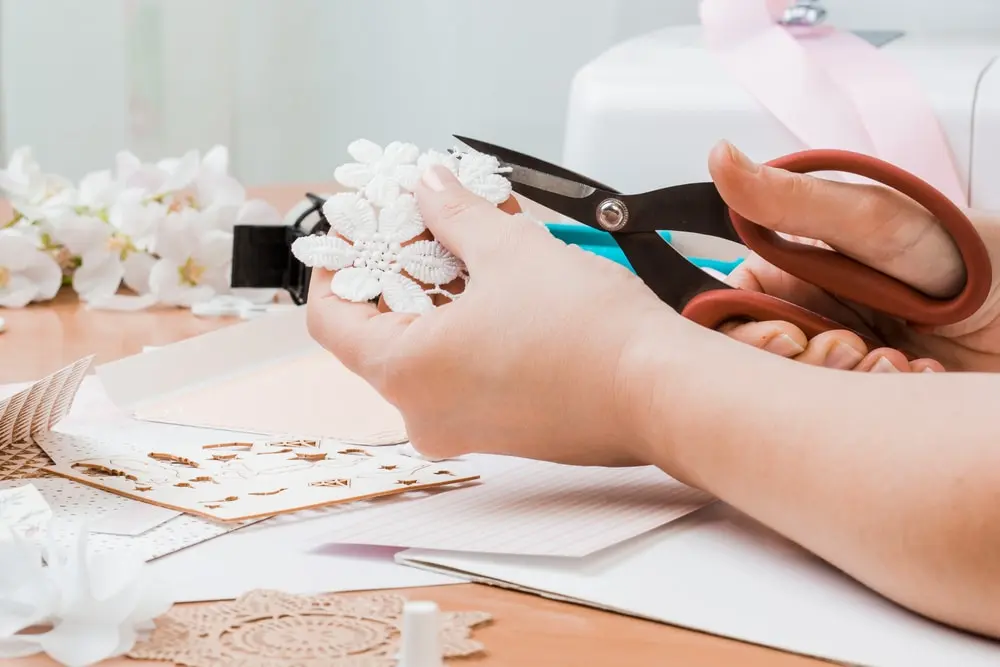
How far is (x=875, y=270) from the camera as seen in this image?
539 millimetres

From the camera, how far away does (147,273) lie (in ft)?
3.20

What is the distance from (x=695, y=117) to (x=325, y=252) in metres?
0.45

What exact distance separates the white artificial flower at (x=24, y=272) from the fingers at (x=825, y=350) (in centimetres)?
64

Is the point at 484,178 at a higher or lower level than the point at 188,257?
higher

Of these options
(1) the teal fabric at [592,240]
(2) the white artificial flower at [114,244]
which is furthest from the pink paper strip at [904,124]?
(2) the white artificial flower at [114,244]

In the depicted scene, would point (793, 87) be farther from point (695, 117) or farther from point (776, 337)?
point (776, 337)

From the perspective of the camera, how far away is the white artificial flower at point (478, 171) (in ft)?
1.90

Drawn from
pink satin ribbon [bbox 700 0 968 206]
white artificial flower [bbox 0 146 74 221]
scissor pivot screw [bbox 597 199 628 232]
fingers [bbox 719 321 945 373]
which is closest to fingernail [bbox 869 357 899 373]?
fingers [bbox 719 321 945 373]

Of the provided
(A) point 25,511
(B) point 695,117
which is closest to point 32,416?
(A) point 25,511

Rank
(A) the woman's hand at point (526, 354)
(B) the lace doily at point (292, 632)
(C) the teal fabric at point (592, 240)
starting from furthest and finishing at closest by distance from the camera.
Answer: (C) the teal fabric at point (592, 240) < (A) the woman's hand at point (526, 354) < (B) the lace doily at point (292, 632)

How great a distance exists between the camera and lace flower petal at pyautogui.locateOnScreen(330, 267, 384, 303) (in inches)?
21.3

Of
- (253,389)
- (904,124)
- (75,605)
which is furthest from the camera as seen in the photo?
(904,124)

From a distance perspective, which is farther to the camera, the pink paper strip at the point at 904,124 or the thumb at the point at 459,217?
the pink paper strip at the point at 904,124

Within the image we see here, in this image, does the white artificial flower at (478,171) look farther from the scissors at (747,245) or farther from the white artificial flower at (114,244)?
the white artificial flower at (114,244)
